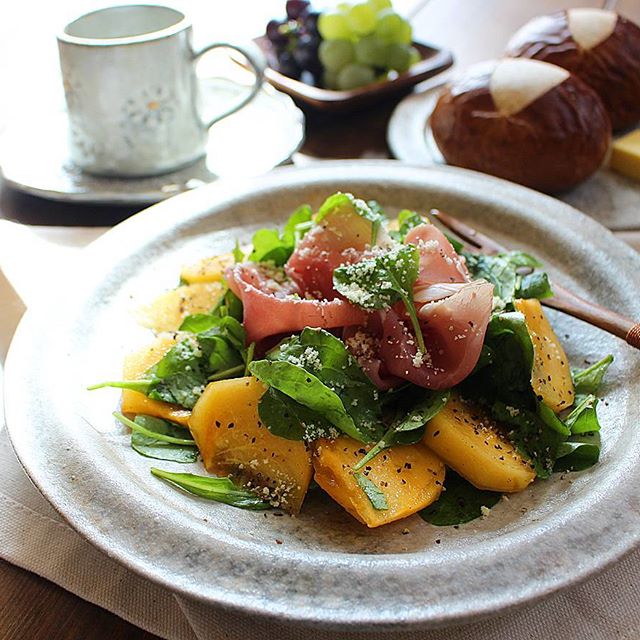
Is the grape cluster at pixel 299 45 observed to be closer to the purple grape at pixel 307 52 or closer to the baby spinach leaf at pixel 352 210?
the purple grape at pixel 307 52

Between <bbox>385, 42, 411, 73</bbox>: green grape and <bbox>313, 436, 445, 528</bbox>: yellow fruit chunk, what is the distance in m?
1.44

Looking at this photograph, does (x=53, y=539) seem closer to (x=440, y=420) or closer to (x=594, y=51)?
(x=440, y=420)

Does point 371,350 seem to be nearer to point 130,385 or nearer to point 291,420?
point 291,420

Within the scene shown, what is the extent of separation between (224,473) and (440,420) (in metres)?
0.30

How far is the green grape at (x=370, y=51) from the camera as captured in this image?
84.5 inches

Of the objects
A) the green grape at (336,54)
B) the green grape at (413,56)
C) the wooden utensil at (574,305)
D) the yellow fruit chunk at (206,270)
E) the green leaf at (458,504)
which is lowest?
the green leaf at (458,504)

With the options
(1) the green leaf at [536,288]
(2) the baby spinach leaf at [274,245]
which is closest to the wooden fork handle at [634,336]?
(1) the green leaf at [536,288]

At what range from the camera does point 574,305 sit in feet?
4.10

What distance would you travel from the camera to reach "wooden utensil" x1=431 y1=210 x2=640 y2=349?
3.81ft

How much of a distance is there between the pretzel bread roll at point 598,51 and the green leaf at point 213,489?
1523mm

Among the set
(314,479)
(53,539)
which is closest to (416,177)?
(314,479)

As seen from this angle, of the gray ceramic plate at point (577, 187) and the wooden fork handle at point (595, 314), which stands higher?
the wooden fork handle at point (595, 314)

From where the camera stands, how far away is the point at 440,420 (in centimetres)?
107

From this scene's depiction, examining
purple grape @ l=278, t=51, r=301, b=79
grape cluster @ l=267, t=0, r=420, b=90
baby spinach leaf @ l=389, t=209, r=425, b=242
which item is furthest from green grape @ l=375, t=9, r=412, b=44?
baby spinach leaf @ l=389, t=209, r=425, b=242
